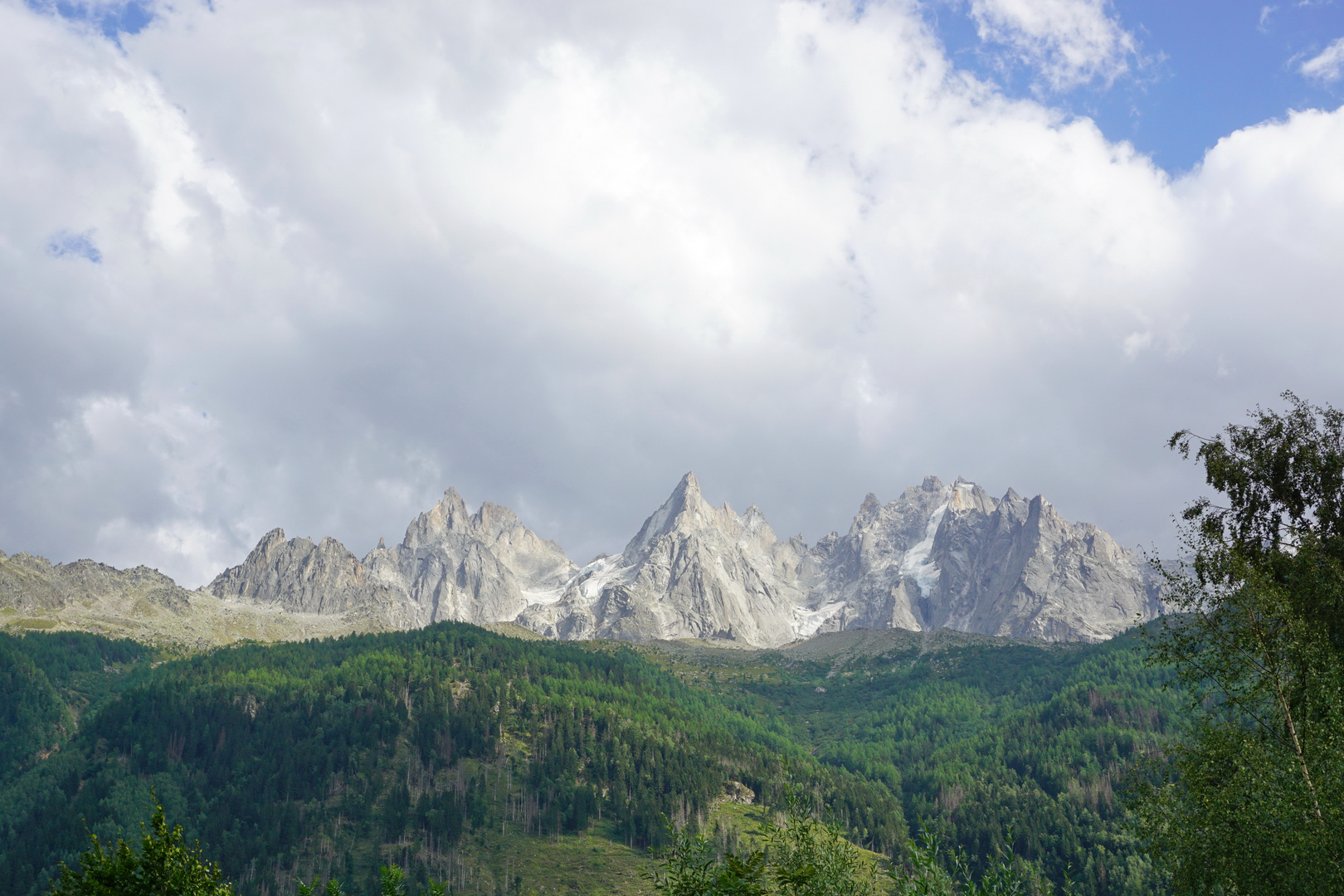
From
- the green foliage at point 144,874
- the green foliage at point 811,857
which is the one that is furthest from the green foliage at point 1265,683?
the green foliage at point 144,874

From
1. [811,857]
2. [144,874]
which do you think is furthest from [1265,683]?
[144,874]

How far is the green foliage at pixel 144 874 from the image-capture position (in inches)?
1497

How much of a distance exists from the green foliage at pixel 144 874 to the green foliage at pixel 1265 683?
42498 millimetres

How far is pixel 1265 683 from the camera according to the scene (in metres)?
37.5

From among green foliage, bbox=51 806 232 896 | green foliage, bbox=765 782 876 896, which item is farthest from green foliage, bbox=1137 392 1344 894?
green foliage, bbox=51 806 232 896

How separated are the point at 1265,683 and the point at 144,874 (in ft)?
158

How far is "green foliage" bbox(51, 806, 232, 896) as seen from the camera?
38.0 m

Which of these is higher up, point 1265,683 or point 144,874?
point 1265,683

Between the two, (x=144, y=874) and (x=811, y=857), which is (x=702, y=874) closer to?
(x=811, y=857)

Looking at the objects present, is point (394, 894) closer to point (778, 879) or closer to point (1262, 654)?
point (778, 879)

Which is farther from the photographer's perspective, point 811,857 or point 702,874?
point 811,857

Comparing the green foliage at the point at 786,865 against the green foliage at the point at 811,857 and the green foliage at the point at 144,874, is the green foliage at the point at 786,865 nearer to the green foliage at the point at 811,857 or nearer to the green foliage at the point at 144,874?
the green foliage at the point at 811,857

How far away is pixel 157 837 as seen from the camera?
4159 centimetres

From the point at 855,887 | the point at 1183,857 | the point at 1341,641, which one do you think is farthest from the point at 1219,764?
the point at 855,887
